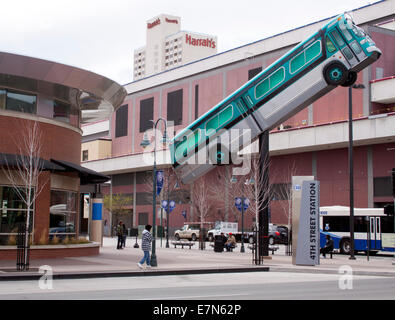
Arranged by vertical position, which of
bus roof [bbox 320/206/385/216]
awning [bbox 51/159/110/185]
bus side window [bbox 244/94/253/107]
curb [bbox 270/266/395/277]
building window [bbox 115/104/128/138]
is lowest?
curb [bbox 270/266/395/277]

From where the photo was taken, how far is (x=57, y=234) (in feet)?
85.9

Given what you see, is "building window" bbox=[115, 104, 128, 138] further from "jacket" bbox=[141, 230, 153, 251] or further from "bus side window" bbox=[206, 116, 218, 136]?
"jacket" bbox=[141, 230, 153, 251]

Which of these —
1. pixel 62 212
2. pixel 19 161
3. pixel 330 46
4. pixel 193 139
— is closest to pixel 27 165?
pixel 19 161

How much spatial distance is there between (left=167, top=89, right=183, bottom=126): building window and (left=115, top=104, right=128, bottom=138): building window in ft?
35.0

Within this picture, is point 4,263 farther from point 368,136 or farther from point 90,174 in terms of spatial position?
point 368,136

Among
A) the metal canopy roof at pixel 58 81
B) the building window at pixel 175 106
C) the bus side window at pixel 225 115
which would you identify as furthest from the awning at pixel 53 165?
the building window at pixel 175 106

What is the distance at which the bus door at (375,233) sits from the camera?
34844 mm

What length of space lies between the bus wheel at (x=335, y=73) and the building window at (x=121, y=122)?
6108 centimetres

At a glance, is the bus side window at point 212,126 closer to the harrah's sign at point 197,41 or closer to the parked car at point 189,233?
the parked car at point 189,233

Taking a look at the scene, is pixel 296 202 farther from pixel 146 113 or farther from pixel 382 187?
pixel 146 113

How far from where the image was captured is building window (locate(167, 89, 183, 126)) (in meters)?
75.3

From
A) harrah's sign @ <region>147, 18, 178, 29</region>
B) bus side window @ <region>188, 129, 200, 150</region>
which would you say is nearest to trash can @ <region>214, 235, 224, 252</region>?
bus side window @ <region>188, 129, 200, 150</region>

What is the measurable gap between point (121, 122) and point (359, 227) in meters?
56.5
